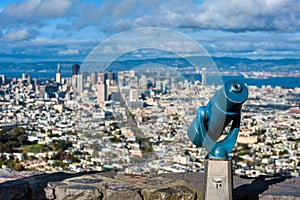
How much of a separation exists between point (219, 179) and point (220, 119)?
0.63m

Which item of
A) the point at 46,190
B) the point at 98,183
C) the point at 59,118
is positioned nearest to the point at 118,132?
the point at 98,183

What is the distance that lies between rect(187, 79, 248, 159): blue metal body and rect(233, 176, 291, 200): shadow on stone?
731 mm

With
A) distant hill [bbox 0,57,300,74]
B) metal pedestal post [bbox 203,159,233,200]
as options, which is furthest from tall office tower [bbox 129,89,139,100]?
metal pedestal post [bbox 203,159,233,200]

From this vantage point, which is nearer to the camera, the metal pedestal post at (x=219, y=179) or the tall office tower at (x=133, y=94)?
the metal pedestal post at (x=219, y=179)

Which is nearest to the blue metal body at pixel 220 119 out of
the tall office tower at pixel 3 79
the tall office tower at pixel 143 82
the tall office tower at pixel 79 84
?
the tall office tower at pixel 143 82

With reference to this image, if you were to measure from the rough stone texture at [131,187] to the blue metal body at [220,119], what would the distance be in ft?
2.46

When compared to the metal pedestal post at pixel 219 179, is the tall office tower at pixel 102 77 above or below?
above

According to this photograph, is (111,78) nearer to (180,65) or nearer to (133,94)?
(133,94)

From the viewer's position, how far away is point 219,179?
550cm

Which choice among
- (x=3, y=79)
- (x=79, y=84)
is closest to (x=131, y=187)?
(x=79, y=84)

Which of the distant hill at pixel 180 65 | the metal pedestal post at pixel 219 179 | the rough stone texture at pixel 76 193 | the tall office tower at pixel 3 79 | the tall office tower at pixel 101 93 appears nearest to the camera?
the metal pedestal post at pixel 219 179

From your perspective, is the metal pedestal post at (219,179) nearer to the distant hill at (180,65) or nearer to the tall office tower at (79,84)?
the distant hill at (180,65)

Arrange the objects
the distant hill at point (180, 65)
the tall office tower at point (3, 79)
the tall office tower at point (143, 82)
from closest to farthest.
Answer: the distant hill at point (180, 65) → the tall office tower at point (143, 82) → the tall office tower at point (3, 79)

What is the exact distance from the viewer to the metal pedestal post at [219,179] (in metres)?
5.50
